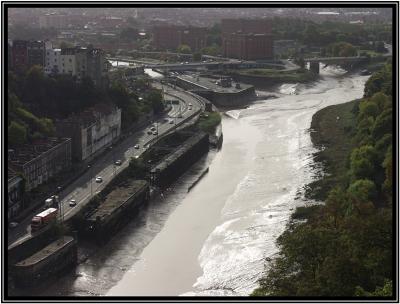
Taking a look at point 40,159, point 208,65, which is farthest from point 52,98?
point 208,65

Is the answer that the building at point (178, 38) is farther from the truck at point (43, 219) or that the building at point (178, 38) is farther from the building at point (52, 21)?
the truck at point (43, 219)

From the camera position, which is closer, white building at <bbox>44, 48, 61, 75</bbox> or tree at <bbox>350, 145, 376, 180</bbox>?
tree at <bbox>350, 145, 376, 180</bbox>

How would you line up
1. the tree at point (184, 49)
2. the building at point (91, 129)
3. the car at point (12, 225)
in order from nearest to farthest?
the car at point (12, 225), the building at point (91, 129), the tree at point (184, 49)

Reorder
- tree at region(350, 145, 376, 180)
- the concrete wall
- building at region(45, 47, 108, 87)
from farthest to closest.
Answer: building at region(45, 47, 108, 87) → the concrete wall → tree at region(350, 145, 376, 180)

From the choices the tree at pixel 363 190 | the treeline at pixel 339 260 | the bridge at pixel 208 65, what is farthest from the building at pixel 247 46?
the treeline at pixel 339 260

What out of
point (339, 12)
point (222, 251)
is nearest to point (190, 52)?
point (222, 251)

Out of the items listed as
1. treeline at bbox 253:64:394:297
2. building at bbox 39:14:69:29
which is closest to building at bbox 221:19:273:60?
building at bbox 39:14:69:29

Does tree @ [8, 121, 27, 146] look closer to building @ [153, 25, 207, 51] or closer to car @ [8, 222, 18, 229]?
car @ [8, 222, 18, 229]
